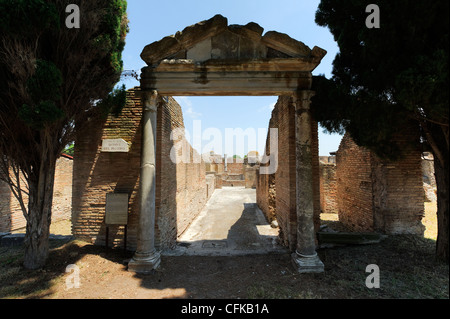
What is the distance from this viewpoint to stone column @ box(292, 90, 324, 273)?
4.59 meters

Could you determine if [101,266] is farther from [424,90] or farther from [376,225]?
[376,225]

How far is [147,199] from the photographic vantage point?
4.72m

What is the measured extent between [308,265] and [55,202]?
13.1m

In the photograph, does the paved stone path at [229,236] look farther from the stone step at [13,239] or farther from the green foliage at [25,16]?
the green foliage at [25,16]

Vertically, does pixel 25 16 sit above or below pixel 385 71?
above

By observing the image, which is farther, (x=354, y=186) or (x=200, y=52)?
(x=354, y=186)

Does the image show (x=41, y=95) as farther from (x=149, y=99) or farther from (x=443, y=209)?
(x=443, y=209)

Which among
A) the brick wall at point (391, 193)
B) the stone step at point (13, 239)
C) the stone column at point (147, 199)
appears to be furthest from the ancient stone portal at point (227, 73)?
the stone step at point (13, 239)

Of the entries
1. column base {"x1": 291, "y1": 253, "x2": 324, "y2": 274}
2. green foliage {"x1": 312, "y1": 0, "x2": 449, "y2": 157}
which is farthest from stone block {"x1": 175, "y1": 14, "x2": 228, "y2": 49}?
column base {"x1": 291, "y1": 253, "x2": 324, "y2": 274}

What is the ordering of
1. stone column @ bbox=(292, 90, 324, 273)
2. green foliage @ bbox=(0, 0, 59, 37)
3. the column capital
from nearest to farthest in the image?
green foliage @ bbox=(0, 0, 59, 37) < stone column @ bbox=(292, 90, 324, 273) < the column capital

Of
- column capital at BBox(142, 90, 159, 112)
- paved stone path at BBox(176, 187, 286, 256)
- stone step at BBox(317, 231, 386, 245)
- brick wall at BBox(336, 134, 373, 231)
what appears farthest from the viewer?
brick wall at BBox(336, 134, 373, 231)

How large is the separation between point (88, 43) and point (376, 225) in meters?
9.07

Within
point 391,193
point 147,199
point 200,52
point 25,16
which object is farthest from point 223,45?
point 391,193

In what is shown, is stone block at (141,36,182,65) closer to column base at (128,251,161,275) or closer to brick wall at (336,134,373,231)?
column base at (128,251,161,275)
